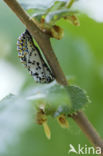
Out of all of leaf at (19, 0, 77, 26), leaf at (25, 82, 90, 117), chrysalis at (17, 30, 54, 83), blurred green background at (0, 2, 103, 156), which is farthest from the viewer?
blurred green background at (0, 2, 103, 156)

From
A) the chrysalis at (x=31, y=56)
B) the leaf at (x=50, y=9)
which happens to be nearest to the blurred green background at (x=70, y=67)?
the chrysalis at (x=31, y=56)

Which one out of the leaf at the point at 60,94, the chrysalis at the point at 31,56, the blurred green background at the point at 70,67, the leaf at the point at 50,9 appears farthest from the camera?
the blurred green background at the point at 70,67

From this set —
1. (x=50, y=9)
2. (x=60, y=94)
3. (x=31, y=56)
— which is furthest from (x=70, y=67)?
(x=60, y=94)

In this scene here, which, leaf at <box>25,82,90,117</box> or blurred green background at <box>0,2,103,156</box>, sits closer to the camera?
leaf at <box>25,82,90,117</box>

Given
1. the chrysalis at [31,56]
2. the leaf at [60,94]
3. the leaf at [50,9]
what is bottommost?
the leaf at [60,94]

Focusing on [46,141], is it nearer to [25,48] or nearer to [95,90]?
[95,90]

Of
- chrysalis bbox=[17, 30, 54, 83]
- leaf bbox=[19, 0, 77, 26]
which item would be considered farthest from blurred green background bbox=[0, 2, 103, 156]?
leaf bbox=[19, 0, 77, 26]

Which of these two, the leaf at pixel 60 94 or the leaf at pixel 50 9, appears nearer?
the leaf at pixel 60 94

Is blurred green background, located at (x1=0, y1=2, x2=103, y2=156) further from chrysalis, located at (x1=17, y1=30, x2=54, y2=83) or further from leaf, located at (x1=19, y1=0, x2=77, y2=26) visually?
leaf, located at (x1=19, y1=0, x2=77, y2=26)

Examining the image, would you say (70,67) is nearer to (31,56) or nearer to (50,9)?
(31,56)

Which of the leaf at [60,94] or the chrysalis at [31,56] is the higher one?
the chrysalis at [31,56]

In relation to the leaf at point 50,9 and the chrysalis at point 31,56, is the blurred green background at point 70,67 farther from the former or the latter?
the leaf at point 50,9

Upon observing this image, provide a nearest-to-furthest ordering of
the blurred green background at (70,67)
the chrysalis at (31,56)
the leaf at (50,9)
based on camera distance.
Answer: the leaf at (50,9)
the chrysalis at (31,56)
the blurred green background at (70,67)
